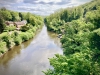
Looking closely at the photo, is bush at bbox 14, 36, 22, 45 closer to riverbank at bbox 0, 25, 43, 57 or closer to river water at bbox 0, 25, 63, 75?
riverbank at bbox 0, 25, 43, 57

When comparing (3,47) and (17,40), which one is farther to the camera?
(17,40)

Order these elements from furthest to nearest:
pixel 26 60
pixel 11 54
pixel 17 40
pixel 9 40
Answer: pixel 17 40
pixel 9 40
pixel 11 54
pixel 26 60

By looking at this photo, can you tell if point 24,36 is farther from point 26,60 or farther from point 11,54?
point 26,60

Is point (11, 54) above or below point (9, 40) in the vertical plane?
below

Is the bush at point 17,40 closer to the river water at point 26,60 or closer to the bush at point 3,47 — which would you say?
the river water at point 26,60

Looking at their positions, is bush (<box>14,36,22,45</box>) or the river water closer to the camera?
the river water

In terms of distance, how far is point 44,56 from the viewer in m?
32.5

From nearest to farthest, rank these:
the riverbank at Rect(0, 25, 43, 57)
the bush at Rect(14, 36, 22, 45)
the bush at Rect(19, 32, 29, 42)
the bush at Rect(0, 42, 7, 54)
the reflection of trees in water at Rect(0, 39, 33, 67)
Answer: the reflection of trees in water at Rect(0, 39, 33, 67) → the bush at Rect(0, 42, 7, 54) → the riverbank at Rect(0, 25, 43, 57) → the bush at Rect(14, 36, 22, 45) → the bush at Rect(19, 32, 29, 42)

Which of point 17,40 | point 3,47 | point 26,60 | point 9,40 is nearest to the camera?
point 26,60

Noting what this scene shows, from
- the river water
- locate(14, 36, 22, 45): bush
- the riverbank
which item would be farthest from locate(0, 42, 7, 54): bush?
locate(14, 36, 22, 45): bush

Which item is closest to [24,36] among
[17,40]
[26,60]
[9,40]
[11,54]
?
[17,40]

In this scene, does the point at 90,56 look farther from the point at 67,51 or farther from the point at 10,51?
the point at 10,51

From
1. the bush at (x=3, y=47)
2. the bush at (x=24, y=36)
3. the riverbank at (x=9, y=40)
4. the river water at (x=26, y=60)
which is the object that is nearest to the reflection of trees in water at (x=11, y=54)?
the river water at (x=26, y=60)

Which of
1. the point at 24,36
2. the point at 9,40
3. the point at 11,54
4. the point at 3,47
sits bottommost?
the point at 11,54
